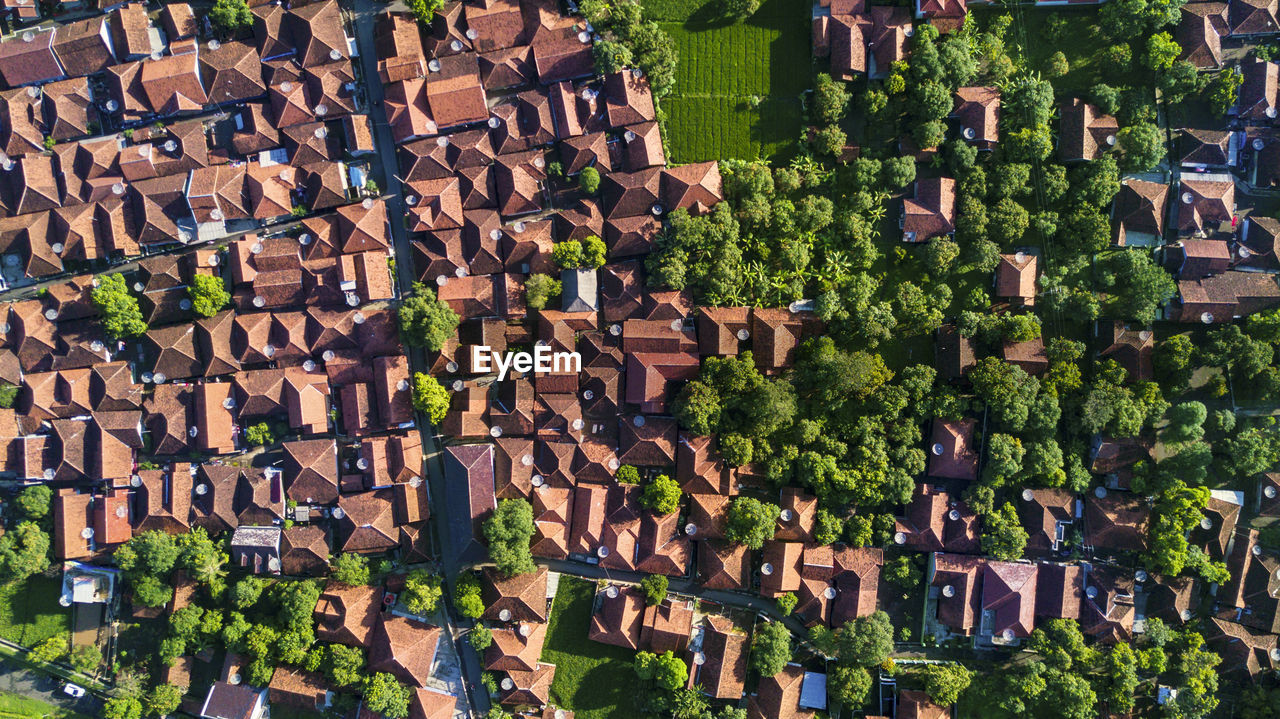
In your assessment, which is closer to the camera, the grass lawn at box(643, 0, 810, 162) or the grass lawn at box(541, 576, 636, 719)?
the grass lawn at box(541, 576, 636, 719)

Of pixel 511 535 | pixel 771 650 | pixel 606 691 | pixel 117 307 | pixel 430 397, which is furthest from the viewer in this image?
pixel 606 691

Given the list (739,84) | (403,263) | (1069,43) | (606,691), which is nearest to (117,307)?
(403,263)

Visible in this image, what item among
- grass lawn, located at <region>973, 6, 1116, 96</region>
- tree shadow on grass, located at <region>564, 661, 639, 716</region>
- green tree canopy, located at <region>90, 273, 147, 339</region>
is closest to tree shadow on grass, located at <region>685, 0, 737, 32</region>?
grass lawn, located at <region>973, 6, 1116, 96</region>

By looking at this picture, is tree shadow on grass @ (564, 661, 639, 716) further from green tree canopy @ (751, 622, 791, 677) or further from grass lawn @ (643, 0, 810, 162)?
grass lawn @ (643, 0, 810, 162)

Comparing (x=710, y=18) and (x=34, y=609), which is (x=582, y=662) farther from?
(x=710, y=18)

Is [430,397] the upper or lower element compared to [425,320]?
lower

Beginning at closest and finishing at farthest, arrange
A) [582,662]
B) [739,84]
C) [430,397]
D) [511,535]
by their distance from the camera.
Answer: [511,535], [430,397], [582,662], [739,84]

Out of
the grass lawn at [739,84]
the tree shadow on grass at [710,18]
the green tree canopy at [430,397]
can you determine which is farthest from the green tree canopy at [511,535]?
the tree shadow on grass at [710,18]
